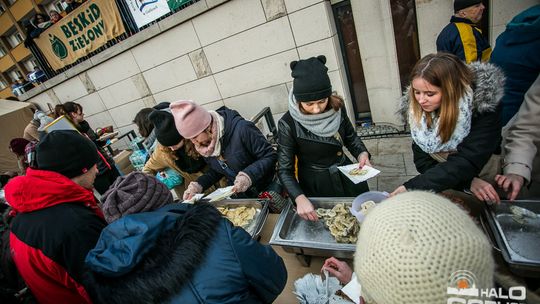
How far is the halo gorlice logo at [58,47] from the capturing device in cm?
747

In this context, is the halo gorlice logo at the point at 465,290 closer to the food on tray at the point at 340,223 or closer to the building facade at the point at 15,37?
the food on tray at the point at 340,223

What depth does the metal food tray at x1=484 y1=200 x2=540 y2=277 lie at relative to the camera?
1.21m

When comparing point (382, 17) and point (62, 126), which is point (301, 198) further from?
point (62, 126)

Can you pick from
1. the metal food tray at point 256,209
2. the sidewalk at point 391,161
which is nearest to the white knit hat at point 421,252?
the metal food tray at point 256,209

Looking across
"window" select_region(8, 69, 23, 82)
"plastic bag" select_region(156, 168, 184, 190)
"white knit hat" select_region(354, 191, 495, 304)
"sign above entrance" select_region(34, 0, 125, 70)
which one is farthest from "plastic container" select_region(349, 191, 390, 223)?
"window" select_region(8, 69, 23, 82)

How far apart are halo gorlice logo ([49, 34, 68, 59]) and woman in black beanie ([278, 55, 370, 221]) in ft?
28.8

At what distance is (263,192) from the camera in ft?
8.37

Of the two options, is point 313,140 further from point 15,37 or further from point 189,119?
point 15,37

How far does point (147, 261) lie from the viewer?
1049 mm

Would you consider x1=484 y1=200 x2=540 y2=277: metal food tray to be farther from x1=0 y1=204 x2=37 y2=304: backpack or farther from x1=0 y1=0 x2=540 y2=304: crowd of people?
x1=0 y1=204 x2=37 y2=304: backpack

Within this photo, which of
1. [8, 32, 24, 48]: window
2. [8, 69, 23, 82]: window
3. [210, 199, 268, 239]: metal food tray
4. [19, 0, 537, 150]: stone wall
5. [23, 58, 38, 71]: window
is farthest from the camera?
[8, 69, 23, 82]: window

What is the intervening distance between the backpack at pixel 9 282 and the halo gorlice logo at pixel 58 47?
783 centimetres

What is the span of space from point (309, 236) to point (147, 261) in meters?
1.16

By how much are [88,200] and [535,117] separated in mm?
3260
